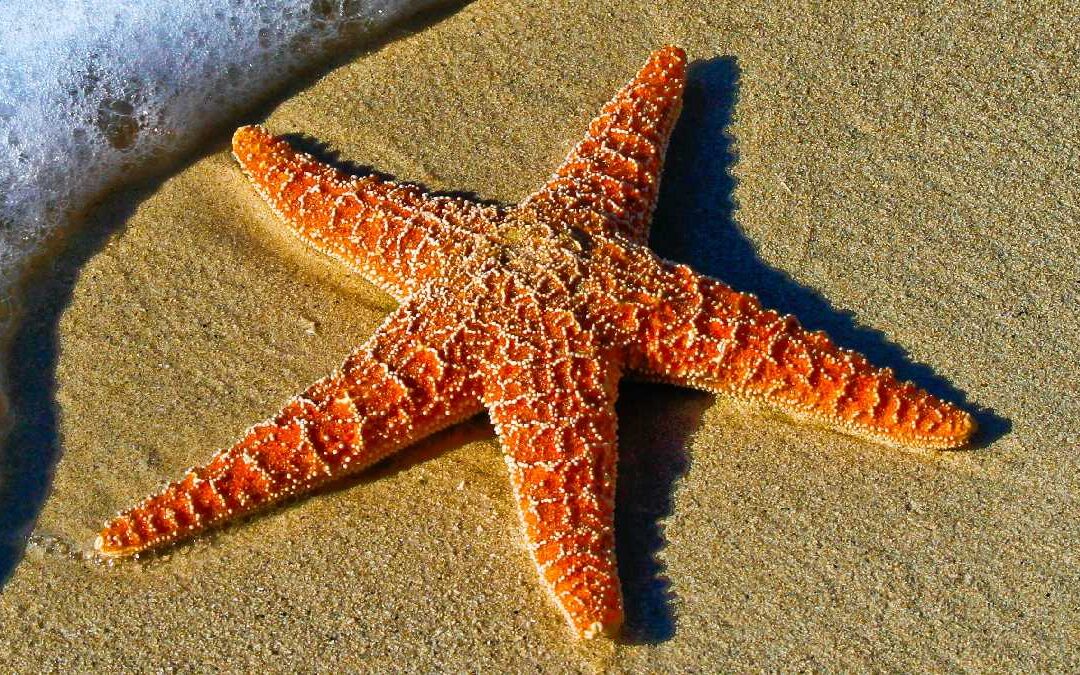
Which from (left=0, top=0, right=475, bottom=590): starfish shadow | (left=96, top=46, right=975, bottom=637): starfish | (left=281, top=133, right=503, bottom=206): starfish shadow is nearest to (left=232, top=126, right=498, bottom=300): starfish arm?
(left=96, top=46, right=975, bottom=637): starfish

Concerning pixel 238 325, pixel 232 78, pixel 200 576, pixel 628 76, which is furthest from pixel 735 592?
pixel 232 78

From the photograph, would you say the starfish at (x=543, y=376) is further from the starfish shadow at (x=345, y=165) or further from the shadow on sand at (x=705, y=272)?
the starfish shadow at (x=345, y=165)

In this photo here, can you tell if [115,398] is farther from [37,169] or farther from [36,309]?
[37,169]

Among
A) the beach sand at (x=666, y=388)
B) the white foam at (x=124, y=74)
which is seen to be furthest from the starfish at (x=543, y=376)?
the white foam at (x=124, y=74)

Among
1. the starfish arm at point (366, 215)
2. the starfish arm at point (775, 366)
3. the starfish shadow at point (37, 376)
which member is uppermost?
the starfish arm at point (775, 366)

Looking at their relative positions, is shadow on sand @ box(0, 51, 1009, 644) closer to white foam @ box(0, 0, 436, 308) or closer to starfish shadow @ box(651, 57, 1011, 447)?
starfish shadow @ box(651, 57, 1011, 447)

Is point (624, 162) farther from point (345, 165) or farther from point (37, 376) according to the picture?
point (37, 376)
